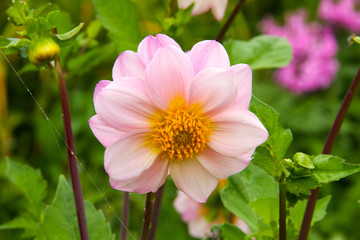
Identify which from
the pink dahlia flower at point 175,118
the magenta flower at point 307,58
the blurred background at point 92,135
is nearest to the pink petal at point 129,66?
the pink dahlia flower at point 175,118

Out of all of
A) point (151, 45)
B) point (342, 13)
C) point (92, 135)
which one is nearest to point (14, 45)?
point (151, 45)

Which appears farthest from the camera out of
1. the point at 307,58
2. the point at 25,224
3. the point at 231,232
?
the point at 307,58

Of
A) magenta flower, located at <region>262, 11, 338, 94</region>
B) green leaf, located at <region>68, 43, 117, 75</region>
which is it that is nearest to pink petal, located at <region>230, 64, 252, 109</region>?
green leaf, located at <region>68, 43, 117, 75</region>

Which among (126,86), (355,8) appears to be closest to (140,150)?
(126,86)

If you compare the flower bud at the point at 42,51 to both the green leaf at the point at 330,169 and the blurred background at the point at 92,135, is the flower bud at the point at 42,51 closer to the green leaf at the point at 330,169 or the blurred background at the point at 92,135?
the green leaf at the point at 330,169

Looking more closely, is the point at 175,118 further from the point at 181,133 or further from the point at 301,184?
the point at 301,184
